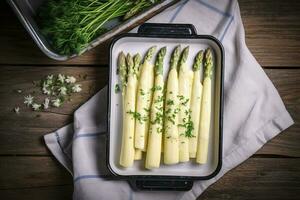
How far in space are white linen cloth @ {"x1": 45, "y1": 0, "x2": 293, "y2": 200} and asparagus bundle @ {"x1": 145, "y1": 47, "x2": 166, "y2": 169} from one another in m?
0.12

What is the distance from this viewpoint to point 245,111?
1255mm

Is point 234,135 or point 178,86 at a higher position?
point 178,86

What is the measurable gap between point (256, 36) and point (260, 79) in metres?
0.14

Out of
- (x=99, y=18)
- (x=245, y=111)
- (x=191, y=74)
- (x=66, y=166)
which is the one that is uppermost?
(x=99, y=18)

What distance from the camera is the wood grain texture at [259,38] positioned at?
4.19 ft

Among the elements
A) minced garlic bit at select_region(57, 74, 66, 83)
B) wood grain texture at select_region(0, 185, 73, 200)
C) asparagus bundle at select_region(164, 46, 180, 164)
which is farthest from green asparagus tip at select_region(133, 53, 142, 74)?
wood grain texture at select_region(0, 185, 73, 200)

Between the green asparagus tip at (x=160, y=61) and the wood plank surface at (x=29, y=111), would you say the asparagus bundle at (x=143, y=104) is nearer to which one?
the green asparagus tip at (x=160, y=61)

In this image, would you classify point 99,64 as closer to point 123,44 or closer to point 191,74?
point 123,44

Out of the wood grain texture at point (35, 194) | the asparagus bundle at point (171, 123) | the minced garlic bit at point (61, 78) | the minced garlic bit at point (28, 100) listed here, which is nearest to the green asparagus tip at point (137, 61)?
the asparagus bundle at point (171, 123)

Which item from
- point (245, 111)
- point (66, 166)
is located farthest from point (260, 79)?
point (66, 166)

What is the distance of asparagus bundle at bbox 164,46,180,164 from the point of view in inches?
46.6

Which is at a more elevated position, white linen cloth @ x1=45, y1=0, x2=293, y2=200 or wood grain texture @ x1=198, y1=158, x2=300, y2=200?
white linen cloth @ x1=45, y1=0, x2=293, y2=200

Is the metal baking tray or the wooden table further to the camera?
the wooden table

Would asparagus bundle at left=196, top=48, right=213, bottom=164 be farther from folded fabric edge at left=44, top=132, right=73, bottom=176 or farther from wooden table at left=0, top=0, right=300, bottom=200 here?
folded fabric edge at left=44, top=132, right=73, bottom=176
